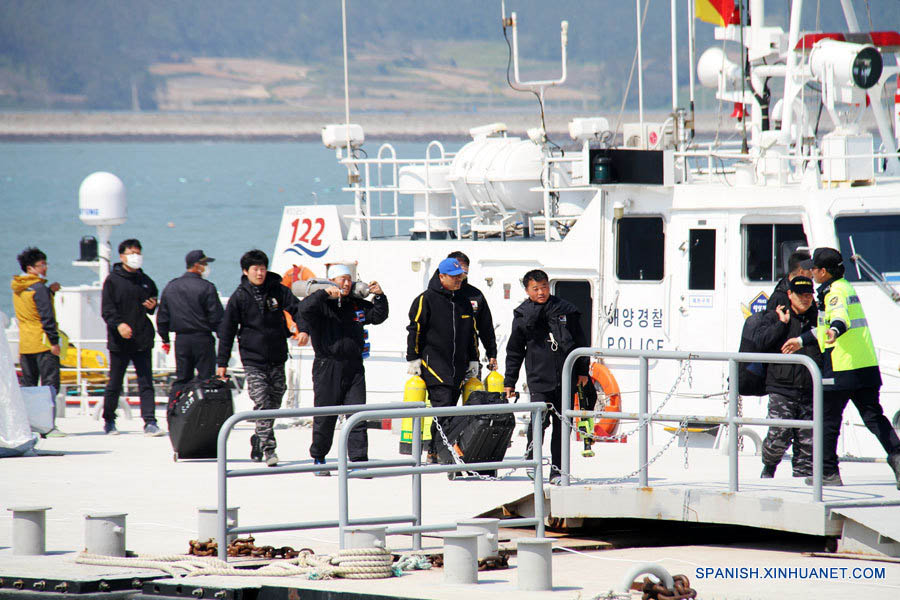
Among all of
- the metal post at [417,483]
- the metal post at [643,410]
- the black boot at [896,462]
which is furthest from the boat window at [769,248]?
the metal post at [417,483]

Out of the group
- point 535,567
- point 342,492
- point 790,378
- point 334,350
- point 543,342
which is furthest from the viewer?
point 334,350

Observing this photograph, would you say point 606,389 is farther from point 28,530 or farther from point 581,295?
point 28,530

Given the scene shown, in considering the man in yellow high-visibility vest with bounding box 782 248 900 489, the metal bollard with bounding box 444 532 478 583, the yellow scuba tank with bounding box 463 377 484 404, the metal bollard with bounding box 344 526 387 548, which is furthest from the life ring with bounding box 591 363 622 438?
the metal bollard with bounding box 444 532 478 583

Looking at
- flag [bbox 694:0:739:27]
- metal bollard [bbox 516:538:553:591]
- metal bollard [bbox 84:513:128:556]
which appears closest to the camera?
metal bollard [bbox 516:538:553:591]

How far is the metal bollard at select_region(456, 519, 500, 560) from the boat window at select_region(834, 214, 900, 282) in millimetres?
6370

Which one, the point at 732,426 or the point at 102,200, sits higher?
the point at 102,200

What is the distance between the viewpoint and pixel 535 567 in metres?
6.70

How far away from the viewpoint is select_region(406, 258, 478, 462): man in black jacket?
10.6 metres

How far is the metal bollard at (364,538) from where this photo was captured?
7164 mm

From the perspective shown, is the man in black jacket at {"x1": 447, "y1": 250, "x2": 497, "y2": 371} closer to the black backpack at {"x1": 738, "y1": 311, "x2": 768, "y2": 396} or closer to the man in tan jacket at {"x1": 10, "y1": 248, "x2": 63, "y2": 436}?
the black backpack at {"x1": 738, "y1": 311, "x2": 768, "y2": 396}

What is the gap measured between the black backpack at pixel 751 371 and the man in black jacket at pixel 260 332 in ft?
11.8

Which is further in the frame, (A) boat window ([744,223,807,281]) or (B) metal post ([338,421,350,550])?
(A) boat window ([744,223,807,281])

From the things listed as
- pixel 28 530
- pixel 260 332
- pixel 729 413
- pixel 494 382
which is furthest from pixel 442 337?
pixel 28 530

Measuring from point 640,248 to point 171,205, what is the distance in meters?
86.8
